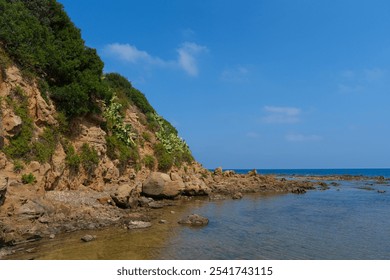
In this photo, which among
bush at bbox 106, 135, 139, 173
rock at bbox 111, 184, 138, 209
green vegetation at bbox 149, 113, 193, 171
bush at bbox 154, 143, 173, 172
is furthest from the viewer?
green vegetation at bbox 149, 113, 193, 171

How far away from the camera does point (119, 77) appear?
157 ft

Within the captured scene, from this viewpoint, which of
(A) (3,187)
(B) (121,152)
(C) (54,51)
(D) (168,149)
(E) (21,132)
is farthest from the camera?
(D) (168,149)

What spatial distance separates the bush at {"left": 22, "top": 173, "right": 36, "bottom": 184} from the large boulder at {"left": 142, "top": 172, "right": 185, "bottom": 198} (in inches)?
491

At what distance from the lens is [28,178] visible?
18.3m

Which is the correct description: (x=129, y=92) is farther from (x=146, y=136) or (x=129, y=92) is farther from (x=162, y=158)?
(x=162, y=158)

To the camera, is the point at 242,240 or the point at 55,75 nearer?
the point at 242,240

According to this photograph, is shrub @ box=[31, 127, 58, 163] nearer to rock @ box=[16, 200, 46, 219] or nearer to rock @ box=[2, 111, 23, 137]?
rock @ box=[2, 111, 23, 137]

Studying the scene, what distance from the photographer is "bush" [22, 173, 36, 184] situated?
18.1 meters

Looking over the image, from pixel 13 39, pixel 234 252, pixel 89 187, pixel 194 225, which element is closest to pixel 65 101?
pixel 13 39

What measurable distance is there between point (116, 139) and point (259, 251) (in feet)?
67.7

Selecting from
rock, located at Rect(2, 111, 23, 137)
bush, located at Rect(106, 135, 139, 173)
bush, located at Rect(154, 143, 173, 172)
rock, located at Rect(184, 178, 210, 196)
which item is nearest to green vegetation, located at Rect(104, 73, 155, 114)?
bush, located at Rect(154, 143, 173, 172)

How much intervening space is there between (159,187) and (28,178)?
13.6 metres

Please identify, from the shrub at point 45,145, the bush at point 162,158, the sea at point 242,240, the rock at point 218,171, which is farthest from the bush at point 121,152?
the rock at point 218,171

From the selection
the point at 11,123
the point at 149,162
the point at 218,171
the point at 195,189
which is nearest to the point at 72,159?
the point at 11,123
